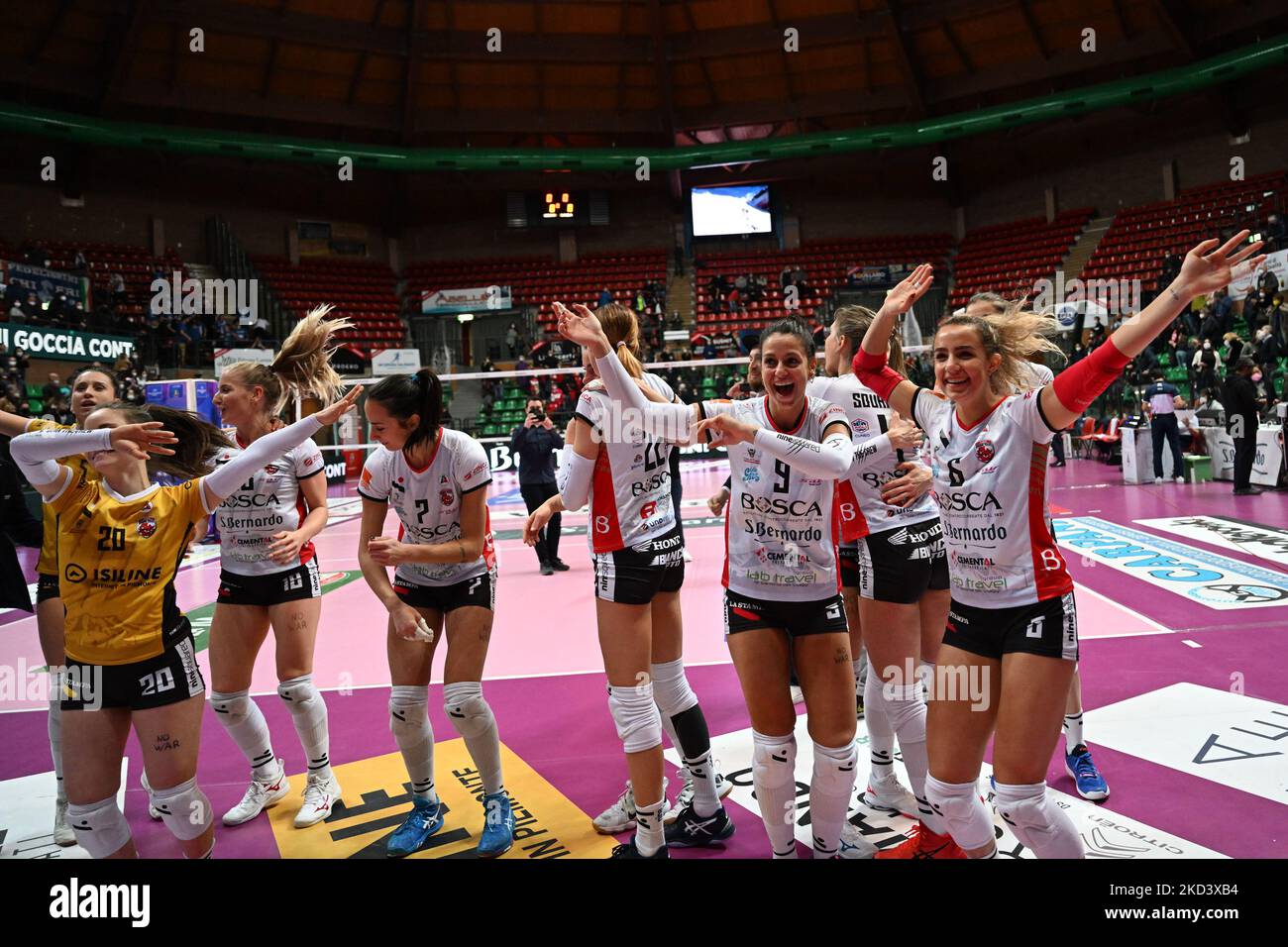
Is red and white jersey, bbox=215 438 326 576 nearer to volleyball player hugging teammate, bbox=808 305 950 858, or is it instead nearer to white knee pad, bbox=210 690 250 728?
white knee pad, bbox=210 690 250 728

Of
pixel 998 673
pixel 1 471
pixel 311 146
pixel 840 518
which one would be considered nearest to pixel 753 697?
pixel 998 673

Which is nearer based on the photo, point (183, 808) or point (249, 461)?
point (183, 808)

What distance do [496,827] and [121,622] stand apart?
1.53 metres

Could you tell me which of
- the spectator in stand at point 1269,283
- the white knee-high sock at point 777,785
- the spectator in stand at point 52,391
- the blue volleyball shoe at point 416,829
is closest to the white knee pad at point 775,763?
the white knee-high sock at point 777,785

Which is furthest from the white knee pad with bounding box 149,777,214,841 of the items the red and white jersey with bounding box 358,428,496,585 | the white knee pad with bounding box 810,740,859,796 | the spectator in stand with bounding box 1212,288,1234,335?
the spectator in stand with bounding box 1212,288,1234,335

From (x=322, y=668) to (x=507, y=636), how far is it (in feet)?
4.41

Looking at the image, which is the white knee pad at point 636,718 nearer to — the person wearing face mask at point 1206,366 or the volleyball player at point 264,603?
the volleyball player at point 264,603

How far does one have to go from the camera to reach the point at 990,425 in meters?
2.58

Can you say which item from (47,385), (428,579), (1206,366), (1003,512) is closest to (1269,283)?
(1206,366)

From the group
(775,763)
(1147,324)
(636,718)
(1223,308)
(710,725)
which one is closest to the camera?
(1147,324)

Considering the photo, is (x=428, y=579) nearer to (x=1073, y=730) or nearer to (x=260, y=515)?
(x=260, y=515)

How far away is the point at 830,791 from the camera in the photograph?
2680 millimetres
